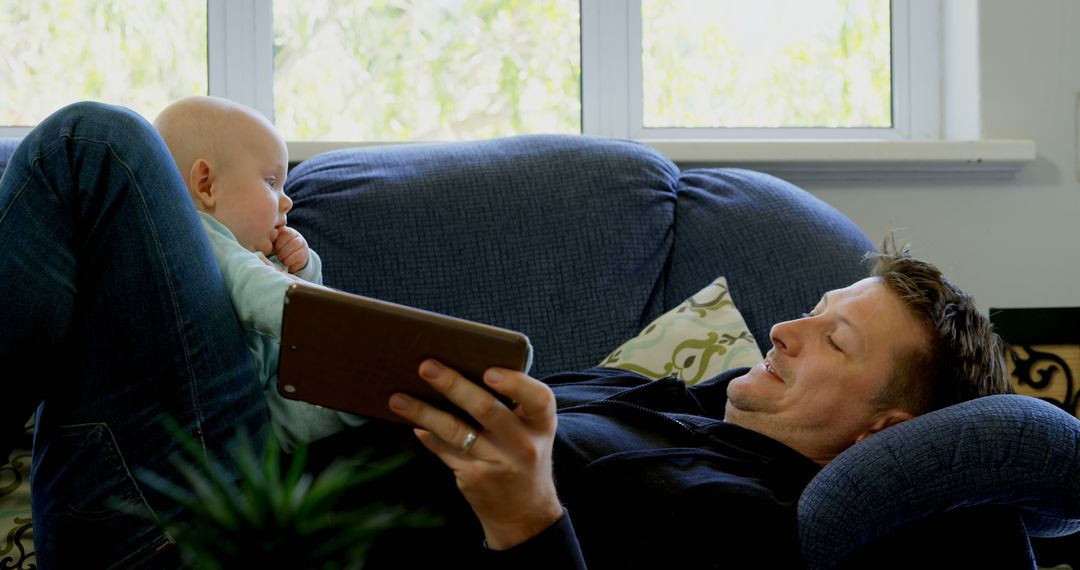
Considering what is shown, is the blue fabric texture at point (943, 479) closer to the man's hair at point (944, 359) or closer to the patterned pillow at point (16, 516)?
the man's hair at point (944, 359)

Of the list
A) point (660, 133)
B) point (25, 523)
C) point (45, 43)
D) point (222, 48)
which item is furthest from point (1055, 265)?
point (45, 43)

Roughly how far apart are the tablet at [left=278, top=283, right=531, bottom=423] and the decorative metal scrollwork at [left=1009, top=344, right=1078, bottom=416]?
171 centimetres

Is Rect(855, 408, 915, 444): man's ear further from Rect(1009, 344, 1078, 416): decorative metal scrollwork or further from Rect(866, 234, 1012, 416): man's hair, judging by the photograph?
Rect(1009, 344, 1078, 416): decorative metal scrollwork

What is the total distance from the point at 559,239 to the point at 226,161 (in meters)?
0.69

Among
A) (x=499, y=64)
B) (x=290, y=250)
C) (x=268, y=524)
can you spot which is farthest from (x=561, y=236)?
(x=268, y=524)

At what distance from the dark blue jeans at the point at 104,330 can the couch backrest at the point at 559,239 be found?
0.68 m

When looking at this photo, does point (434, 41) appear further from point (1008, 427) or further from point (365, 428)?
point (1008, 427)

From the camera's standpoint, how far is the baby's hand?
1.47m

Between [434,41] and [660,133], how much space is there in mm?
601

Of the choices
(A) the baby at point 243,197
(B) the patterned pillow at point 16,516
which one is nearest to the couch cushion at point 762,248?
(A) the baby at point 243,197

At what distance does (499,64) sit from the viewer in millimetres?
2588

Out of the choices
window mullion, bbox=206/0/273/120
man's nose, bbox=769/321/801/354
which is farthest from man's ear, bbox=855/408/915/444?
window mullion, bbox=206/0/273/120

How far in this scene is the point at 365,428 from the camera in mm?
1283

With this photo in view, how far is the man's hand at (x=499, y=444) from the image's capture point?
798 millimetres
